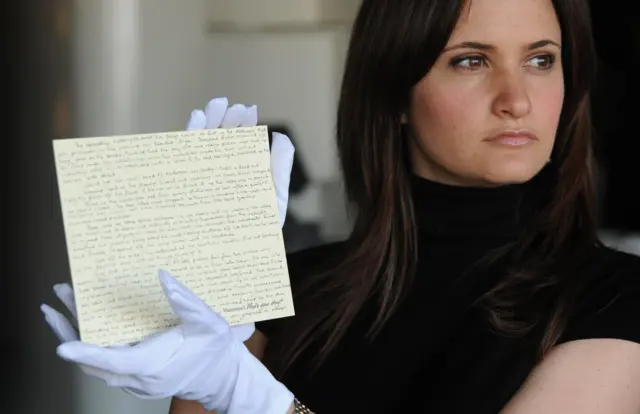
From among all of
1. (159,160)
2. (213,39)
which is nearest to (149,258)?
(159,160)

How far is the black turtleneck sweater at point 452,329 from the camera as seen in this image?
117 cm

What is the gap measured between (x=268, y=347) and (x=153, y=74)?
1.27m

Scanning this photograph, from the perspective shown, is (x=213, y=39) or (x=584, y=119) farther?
(x=213, y=39)

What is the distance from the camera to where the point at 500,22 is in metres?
1.29

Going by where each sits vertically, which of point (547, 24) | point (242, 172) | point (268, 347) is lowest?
point (268, 347)

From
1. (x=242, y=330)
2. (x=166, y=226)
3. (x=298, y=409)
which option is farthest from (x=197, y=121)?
(x=298, y=409)

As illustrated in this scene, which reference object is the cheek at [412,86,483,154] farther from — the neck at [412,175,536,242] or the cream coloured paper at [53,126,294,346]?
the cream coloured paper at [53,126,294,346]

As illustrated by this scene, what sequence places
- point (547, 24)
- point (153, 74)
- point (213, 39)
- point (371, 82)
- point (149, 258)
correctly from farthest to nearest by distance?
point (213, 39)
point (153, 74)
point (371, 82)
point (547, 24)
point (149, 258)

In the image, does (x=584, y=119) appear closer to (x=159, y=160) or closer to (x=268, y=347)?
(x=268, y=347)

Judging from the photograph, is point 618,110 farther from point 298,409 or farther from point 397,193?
point 298,409

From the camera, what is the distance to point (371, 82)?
142 cm

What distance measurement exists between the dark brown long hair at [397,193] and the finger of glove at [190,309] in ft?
1.15

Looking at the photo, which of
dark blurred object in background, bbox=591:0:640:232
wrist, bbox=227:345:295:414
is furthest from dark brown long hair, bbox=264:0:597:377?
dark blurred object in background, bbox=591:0:640:232

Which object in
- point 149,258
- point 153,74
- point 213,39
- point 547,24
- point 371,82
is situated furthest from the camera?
point 213,39
